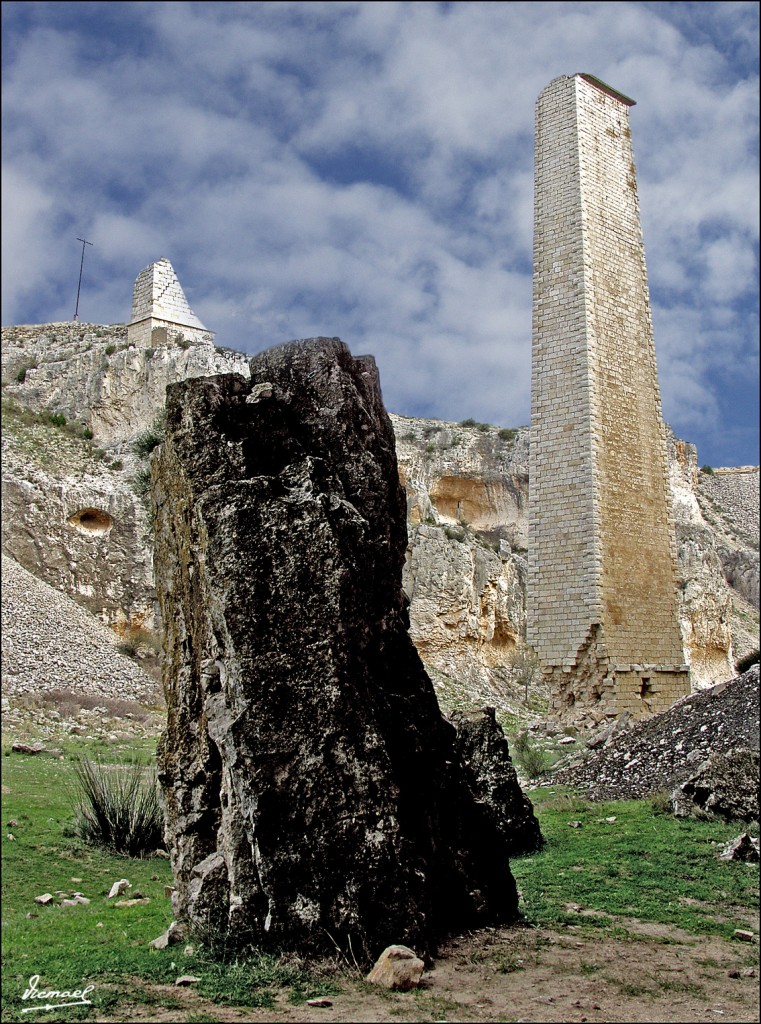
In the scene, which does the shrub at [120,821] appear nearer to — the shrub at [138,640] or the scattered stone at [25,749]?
the scattered stone at [25,749]

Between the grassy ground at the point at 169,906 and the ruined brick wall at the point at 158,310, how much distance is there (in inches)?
968

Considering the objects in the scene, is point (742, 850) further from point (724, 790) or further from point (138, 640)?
point (138, 640)

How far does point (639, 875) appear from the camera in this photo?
6695 mm

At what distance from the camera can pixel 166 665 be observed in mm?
5086

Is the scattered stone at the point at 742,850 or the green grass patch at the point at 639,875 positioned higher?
the scattered stone at the point at 742,850

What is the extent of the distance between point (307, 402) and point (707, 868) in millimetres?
4822

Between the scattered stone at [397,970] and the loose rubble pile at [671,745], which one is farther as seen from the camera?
the loose rubble pile at [671,745]

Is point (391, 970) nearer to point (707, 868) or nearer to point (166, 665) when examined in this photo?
point (166, 665)

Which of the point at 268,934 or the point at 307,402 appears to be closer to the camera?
the point at 268,934

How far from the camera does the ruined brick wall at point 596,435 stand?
17.3 m

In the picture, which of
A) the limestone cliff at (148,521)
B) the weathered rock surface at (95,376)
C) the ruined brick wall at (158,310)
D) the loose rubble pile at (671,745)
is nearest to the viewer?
the loose rubble pile at (671,745)

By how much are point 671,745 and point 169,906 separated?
7.68 meters

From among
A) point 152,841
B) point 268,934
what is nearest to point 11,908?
point 152,841
